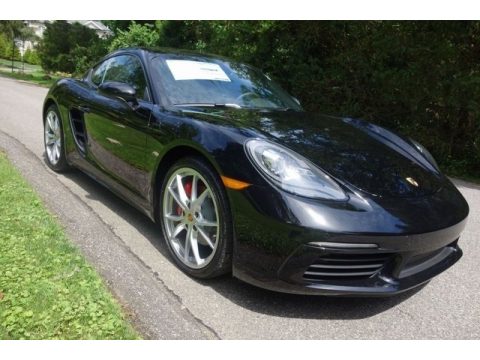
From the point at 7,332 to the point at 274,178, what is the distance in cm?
142

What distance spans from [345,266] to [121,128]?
1.97 m

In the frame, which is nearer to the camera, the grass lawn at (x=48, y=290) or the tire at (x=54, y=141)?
the grass lawn at (x=48, y=290)

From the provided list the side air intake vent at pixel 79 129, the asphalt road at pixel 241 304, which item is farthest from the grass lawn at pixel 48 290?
the side air intake vent at pixel 79 129

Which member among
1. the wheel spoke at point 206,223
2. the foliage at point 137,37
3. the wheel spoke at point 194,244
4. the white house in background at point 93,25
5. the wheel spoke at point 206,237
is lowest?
the wheel spoke at point 194,244

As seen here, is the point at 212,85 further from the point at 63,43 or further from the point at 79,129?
the point at 63,43

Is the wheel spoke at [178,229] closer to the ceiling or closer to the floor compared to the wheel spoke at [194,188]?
closer to the floor

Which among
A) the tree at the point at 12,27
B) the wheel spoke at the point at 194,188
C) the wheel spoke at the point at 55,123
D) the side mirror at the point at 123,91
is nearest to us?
the wheel spoke at the point at 194,188

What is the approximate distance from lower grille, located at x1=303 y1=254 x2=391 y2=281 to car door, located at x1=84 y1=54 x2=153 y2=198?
136 cm

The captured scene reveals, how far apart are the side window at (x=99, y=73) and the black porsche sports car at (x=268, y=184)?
60 cm

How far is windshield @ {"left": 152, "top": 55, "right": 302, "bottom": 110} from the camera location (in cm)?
318

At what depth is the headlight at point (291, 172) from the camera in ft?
7.32

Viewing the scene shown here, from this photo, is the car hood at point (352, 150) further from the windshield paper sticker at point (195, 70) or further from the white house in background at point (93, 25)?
the white house in background at point (93, 25)

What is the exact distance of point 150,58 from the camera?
135 inches

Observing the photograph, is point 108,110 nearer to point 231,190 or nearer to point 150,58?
point 150,58
